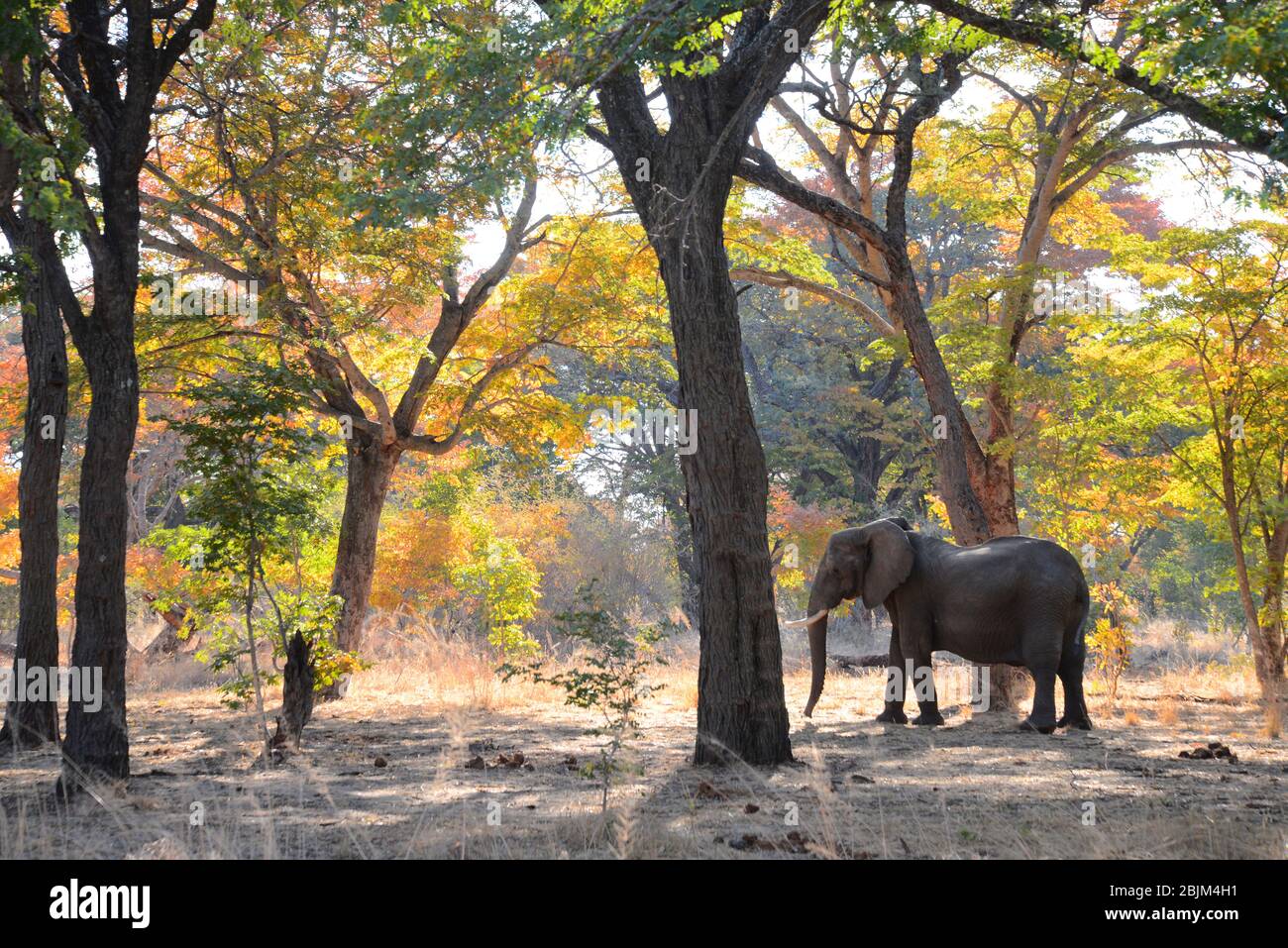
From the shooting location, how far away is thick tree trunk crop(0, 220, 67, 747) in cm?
1045

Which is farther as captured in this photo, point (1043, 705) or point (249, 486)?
point (1043, 705)

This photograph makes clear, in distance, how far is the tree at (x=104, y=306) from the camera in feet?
26.5

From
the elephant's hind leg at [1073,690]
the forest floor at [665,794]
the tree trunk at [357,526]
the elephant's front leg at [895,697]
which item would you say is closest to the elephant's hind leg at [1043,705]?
the forest floor at [665,794]

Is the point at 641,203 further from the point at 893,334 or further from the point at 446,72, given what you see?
the point at 893,334

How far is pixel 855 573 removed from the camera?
13.4 m

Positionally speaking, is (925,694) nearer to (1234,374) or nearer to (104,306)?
(1234,374)

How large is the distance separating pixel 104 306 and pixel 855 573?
27.7 feet

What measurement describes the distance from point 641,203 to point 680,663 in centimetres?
1323

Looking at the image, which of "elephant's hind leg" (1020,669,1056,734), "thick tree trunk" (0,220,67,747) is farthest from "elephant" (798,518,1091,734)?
"thick tree trunk" (0,220,67,747)

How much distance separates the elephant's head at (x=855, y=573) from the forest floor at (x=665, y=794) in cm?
91

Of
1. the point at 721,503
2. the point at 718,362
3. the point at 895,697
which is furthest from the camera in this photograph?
the point at 895,697

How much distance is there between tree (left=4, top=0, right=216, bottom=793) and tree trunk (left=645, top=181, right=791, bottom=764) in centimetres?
392

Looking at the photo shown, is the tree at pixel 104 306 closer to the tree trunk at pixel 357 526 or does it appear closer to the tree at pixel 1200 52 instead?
the tree at pixel 1200 52

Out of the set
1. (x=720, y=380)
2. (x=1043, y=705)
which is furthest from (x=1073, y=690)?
(x=720, y=380)
